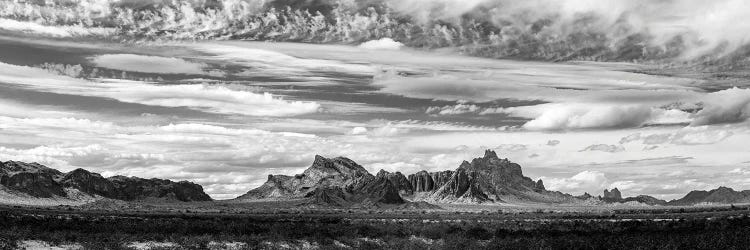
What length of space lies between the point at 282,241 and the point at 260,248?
15.8 ft

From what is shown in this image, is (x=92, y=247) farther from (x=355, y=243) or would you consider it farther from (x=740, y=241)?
(x=740, y=241)

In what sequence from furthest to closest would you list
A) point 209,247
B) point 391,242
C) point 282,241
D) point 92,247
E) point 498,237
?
point 498,237
point 391,242
point 282,241
point 209,247
point 92,247

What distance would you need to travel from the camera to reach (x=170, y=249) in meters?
48.6

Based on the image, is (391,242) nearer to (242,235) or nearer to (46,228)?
(242,235)

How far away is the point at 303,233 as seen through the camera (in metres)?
62.2

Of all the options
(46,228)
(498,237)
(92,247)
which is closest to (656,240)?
(498,237)

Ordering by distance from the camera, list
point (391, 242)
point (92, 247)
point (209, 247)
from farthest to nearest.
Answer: point (391, 242) → point (209, 247) → point (92, 247)

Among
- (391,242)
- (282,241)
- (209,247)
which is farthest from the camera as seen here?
(391,242)

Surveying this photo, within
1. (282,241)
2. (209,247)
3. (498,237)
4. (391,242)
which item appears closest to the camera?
(209,247)

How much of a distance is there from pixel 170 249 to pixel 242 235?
1183 centimetres

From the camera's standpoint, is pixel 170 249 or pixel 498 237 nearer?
pixel 170 249

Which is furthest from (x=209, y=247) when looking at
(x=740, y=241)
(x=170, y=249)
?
(x=740, y=241)

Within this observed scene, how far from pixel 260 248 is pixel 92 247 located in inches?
470

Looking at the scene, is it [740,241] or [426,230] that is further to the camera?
[426,230]
